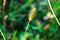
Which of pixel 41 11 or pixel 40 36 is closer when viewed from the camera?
pixel 40 36

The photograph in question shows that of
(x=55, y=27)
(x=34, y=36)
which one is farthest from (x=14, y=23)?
(x=55, y=27)

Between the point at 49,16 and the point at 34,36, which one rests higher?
the point at 49,16

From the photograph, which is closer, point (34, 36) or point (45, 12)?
point (34, 36)

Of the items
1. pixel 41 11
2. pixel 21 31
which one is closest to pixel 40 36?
pixel 21 31

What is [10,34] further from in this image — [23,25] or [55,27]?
[55,27]

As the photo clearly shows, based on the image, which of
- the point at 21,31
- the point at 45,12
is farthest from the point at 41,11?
the point at 21,31

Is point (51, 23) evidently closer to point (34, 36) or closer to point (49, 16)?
point (49, 16)

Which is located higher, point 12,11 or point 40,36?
point 12,11

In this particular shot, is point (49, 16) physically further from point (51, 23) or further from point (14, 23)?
point (14, 23)
